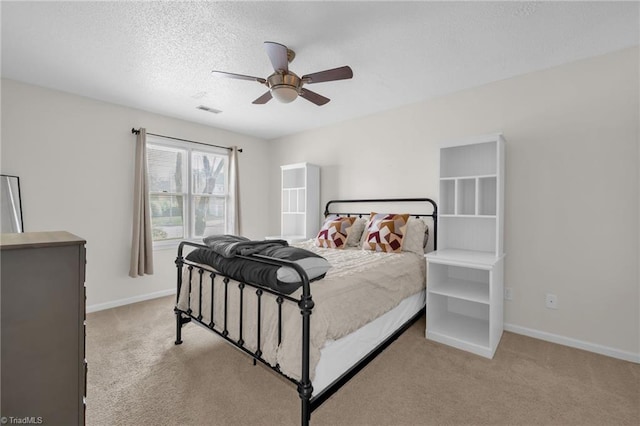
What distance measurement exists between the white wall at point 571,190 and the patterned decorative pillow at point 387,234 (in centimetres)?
105

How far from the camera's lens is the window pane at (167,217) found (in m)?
4.00

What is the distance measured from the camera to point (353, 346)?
71.9 inches

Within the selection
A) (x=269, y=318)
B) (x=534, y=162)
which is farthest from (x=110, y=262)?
(x=534, y=162)

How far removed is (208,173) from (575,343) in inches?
195

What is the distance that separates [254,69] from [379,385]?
286 centimetres

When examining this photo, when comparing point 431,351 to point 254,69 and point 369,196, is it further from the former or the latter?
point 254,69

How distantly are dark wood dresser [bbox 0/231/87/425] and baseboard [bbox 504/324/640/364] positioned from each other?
3.39 m

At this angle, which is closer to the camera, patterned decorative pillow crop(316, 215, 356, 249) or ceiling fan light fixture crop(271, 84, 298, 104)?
ceiling fan light fixture crop(271, 84, 298, 104)

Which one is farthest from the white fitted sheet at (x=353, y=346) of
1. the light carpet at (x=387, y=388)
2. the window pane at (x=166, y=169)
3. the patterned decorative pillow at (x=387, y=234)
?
the window pane at (x=166, y=169)

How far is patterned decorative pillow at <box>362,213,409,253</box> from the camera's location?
311 cm

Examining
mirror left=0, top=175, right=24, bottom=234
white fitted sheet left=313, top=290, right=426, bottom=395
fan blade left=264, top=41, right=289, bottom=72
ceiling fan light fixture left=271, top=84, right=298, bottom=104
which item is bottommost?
white fitted sheet left=313, top=290, right=426, bottom=395

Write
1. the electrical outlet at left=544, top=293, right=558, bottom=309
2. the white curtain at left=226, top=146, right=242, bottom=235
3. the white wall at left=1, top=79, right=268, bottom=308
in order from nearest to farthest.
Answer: the electrical outlet at left=544, top=293, right=558, bottom=309 < the white wall at left=1, top=79, right=268, bottom=308 < the white curtain at left=226, top=146, right=242, bottom=235

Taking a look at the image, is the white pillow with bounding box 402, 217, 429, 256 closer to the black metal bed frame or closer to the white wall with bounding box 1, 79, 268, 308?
the black metal bed frame

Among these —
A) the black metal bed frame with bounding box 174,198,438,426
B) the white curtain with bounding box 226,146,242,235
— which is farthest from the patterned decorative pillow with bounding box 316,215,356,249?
the white curtain with bounding box 226,146,242,235
